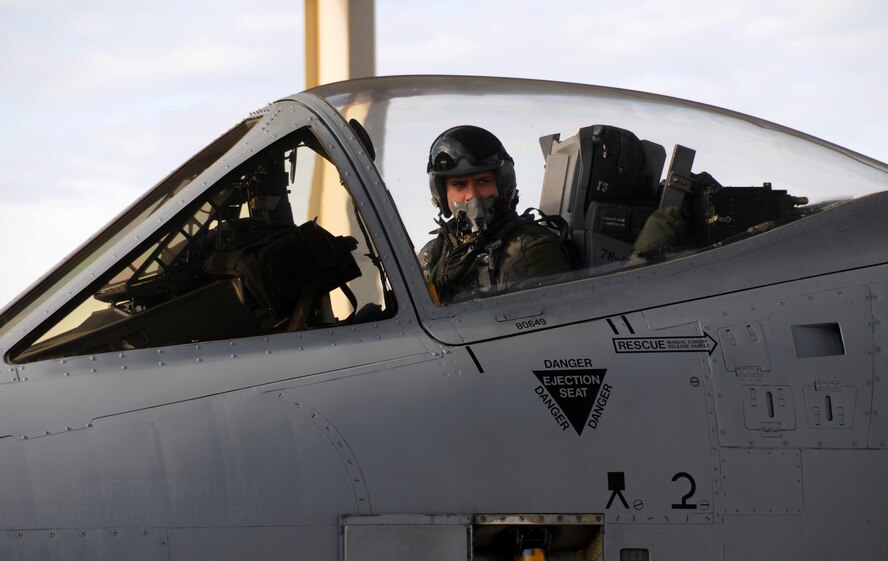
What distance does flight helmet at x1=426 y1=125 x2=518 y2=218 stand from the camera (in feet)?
14.0

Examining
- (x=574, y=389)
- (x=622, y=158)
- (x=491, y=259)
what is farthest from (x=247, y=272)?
(x=622, y=158)

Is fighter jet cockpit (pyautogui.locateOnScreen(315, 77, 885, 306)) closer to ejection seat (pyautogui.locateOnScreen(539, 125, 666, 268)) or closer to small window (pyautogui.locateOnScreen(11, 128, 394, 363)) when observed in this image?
ejection seat (pyautogui.locateOnScreen(539, 125, 666, 268))

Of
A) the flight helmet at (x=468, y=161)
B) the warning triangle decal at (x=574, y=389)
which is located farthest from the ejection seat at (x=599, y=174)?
the warning triangle decal at (x=574, y=389)

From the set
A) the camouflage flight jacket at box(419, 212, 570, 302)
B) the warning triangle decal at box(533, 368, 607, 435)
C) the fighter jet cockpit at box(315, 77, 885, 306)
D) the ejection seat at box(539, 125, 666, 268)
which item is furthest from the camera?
the ejection seat at box(539, 125, 666, 268)

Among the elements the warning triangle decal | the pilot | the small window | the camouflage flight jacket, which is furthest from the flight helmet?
the warning triangle decal

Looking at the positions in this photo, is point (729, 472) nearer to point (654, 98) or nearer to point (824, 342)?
point (824, 342)

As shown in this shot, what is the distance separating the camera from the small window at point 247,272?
11.8 ft

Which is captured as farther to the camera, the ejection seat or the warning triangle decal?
the ejection seat

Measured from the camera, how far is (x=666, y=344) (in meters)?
3.69

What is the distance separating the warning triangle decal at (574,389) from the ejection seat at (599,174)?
925mm

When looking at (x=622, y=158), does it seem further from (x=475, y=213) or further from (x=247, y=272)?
(x=247, y=272)

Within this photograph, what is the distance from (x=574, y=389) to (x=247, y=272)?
4.21 ft

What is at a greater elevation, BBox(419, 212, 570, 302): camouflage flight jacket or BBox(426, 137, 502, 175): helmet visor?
BBox(426, 137, 502, 175): helmet visor

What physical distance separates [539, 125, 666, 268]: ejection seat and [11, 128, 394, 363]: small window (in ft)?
3.46
